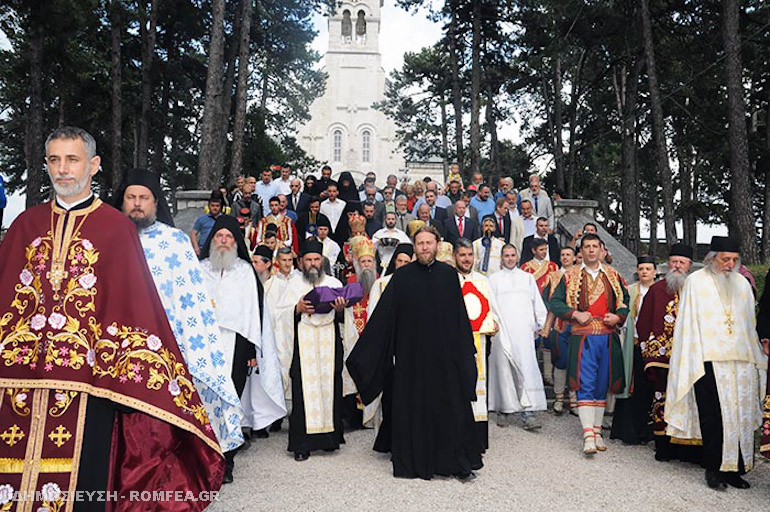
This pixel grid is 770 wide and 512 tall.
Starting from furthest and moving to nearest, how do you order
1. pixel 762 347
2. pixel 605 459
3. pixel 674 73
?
1. pixel 674 73
2. pixel 605 459
3. pixel 762 347

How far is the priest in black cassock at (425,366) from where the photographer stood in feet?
19.3

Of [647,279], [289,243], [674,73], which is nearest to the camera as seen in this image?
[647,279]

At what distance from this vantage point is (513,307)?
831 centimetres

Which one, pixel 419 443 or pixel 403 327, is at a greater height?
pixel 403 327

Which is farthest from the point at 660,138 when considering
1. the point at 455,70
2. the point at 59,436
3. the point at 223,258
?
the point at 59,436

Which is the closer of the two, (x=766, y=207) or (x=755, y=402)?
(x=755, y=402)

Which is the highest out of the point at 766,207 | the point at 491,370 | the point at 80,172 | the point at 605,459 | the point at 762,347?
the point at 766,207

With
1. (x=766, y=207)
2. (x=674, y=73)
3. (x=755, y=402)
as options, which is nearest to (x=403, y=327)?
(x=755, y=402)

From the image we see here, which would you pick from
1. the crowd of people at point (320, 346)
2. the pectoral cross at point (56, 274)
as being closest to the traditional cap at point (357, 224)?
the crowd of people at point (320, 346)

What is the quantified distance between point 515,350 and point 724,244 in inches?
118

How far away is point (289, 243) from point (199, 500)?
822 cm

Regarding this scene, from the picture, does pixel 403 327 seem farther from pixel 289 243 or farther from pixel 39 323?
pixel 289 243

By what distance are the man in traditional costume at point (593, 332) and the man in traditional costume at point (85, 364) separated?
4423 mm

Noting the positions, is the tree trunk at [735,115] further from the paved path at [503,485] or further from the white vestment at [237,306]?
the white vestment at [237,306]
